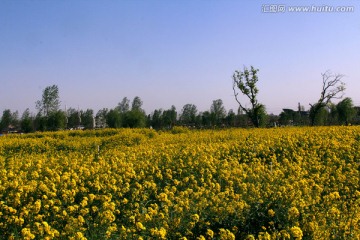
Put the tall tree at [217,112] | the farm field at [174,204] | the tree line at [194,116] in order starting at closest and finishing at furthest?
the farm field at [174,204], the tree line at [194,116], the tall tree at [217,112]

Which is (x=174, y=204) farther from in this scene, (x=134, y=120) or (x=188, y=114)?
(x=188, y=114)

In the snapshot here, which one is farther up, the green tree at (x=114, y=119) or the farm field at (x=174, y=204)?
the green tree at (x=114, y=119)

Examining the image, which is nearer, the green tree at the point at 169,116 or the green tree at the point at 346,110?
the green tree at the point at 346,110

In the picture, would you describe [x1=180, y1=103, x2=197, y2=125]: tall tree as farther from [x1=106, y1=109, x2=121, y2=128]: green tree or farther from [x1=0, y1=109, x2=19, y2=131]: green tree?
[x1=0, y1=109, x2=19, y2=131]: green tree

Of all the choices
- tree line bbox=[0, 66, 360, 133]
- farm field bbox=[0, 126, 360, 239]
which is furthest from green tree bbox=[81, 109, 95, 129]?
farm field bbox=[0, 126, 360, 239]

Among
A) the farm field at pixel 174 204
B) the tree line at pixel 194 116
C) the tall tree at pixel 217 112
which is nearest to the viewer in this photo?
the farm field at pixel 174 204

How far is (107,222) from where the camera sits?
3975 millimetres

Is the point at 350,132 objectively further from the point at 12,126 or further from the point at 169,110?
the point at 12,126

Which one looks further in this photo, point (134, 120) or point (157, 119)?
point (157, 119)

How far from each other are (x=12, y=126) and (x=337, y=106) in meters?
45.0

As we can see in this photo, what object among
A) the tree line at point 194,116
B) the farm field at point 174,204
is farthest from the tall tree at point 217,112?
the farm field at point 174,204

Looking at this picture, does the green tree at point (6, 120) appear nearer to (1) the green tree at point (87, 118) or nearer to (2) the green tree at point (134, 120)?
(1) the green tree at point (87, 118)

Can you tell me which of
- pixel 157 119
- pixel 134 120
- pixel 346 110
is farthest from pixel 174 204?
pixel 157 119

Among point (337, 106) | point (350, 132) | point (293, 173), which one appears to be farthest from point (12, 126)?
point (293, 173)
